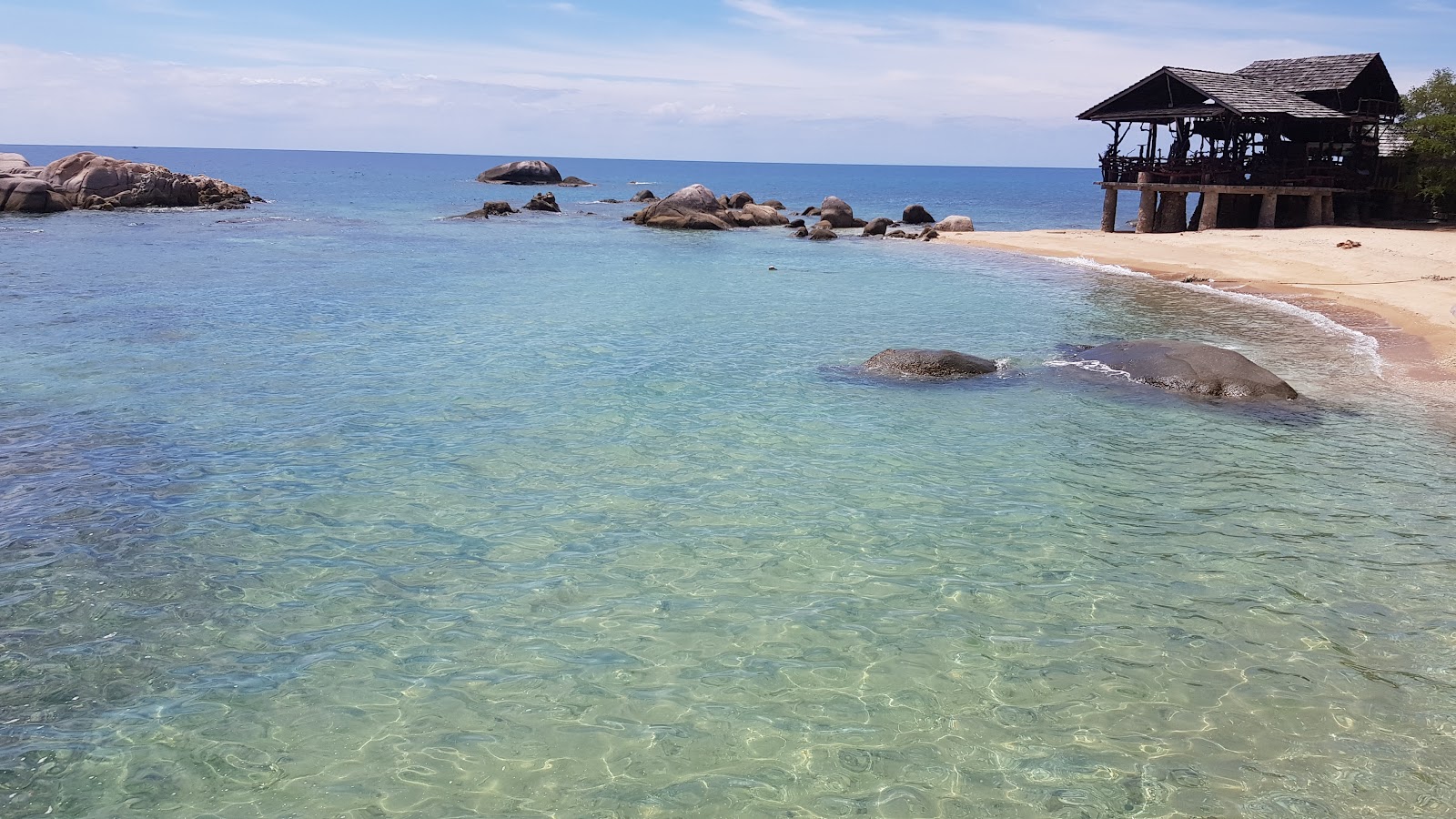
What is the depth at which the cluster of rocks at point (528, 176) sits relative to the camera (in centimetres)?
9900

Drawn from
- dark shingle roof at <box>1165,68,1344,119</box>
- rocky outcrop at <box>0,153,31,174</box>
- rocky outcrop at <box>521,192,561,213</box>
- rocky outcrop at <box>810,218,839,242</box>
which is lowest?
rocky outcrop at <box>810,218,839,242</box>

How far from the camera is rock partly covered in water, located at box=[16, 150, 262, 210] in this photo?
49531mm

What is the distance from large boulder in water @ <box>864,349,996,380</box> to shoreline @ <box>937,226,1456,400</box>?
669 cm

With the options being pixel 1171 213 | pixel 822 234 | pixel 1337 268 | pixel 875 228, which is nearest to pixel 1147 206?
pixel 1171 213

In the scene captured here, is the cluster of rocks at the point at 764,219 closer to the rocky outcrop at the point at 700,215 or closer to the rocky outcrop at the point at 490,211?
the rocky outcrop at the point at 700,215

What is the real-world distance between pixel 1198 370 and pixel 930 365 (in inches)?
158

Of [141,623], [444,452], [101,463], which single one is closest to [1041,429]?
[444,452]

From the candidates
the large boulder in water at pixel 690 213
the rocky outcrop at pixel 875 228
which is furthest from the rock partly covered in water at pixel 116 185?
the rocky outcrop at pixel 875 228

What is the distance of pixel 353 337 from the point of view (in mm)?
19031

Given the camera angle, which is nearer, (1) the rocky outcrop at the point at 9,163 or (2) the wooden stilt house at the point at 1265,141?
(2) the wooden stilt house at the point at 1265,141

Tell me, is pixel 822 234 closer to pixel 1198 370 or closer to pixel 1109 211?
pixel 1109 211

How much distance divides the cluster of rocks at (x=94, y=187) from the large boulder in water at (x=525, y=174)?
145 feet

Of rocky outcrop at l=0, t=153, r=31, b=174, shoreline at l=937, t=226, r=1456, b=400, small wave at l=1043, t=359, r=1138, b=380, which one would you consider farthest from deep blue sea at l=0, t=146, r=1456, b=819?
rocky outcrop at l=0, t=153, r=31, b=174

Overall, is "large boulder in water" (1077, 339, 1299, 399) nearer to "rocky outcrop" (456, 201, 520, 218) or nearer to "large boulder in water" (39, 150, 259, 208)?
"rocky outcrop" (456, 201, 520, 218)
